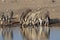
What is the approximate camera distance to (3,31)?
15789 millimetres

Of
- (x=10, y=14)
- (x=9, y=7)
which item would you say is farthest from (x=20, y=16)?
(x=9, y=7)

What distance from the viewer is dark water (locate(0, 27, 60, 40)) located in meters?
14.6

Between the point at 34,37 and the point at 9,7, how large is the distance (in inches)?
192

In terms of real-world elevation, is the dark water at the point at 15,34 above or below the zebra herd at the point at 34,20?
below

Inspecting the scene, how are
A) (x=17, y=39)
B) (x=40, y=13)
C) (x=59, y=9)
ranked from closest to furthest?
(x=17, y=39) < (x=40, y=13) < (x=59, y=9)

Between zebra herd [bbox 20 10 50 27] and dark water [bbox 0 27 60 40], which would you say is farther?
zebra herd [bbox 20 10 50 27]

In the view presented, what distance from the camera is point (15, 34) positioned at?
1533cm

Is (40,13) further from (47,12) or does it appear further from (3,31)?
(3,31)

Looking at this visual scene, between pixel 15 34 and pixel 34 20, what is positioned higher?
pixel 34 20

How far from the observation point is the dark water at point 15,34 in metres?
14.6

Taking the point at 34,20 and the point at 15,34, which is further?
the point at 34,20

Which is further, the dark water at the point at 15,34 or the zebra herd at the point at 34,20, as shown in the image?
the zebra herd at the point at 34,20

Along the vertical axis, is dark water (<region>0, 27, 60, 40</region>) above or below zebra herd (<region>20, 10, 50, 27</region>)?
below

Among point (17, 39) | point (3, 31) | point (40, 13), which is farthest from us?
point (40, 13)
